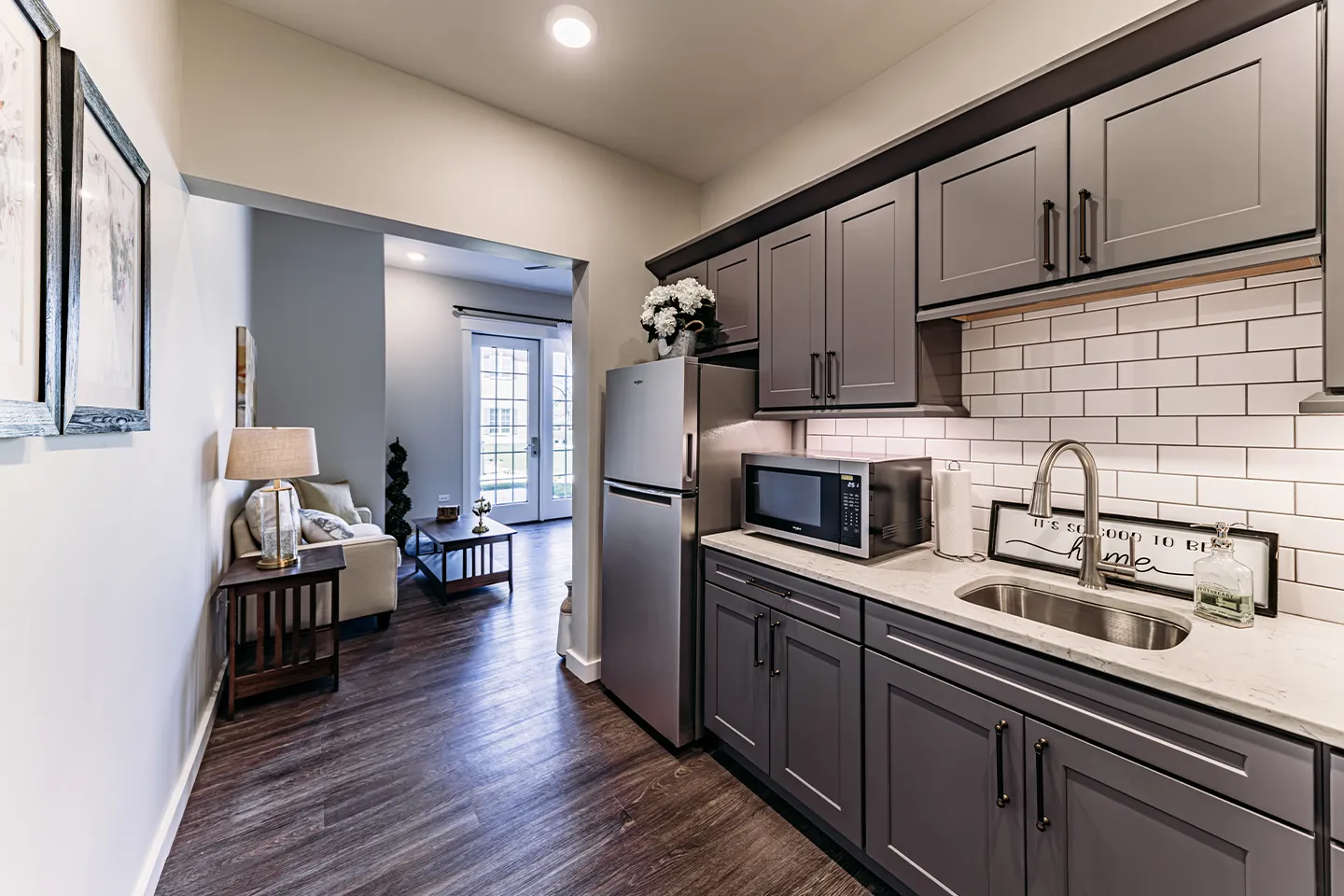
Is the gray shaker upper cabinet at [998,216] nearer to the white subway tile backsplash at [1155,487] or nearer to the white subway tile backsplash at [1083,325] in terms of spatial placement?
the white subway tile backsplash at [1083,325]

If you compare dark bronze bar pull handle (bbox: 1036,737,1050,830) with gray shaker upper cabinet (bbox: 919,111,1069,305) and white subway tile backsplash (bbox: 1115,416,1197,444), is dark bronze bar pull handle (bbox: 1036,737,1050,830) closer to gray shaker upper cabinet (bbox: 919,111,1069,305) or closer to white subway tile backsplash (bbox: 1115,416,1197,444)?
white subway tile backsplash (bbox: 1115,416,1197,444)

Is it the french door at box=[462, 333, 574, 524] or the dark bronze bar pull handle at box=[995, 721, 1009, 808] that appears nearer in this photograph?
the dark bronze bar pull handle at box=[995, 721, 1009, 808]

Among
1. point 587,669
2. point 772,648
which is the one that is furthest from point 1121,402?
point 587,669

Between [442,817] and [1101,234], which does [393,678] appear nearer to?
[442,817]

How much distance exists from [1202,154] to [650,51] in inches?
72.9

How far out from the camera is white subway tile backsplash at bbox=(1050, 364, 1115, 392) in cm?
167

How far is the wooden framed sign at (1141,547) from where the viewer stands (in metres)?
1.39

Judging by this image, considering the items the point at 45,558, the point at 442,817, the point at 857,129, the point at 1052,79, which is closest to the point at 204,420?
the point at 45,558

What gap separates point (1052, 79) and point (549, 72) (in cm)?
188

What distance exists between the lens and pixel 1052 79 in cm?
143

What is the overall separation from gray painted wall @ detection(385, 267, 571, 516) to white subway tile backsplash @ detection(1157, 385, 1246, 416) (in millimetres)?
6078

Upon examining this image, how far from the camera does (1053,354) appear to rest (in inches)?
70.6

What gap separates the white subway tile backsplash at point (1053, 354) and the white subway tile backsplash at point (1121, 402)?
13cm

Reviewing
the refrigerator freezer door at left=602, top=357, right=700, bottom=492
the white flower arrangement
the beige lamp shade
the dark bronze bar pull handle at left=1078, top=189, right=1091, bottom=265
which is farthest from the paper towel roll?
the beige lamp shade
